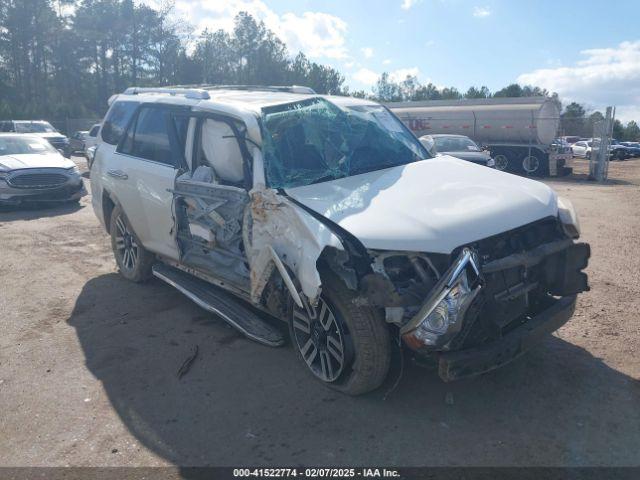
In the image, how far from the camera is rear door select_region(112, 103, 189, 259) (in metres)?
5.52

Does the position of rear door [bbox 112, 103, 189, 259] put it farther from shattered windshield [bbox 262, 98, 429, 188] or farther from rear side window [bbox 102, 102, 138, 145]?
shattered windshield [bbox 262, 98, 429, 188]

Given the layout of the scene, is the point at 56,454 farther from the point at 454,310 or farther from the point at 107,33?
the point at 107,33

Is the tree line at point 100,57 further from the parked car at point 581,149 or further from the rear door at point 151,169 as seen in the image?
the rear door at point 151,169

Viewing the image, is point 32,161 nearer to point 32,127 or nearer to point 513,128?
point 32,127

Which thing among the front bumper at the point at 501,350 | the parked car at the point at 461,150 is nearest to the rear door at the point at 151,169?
the front bumper at the point at 501,350

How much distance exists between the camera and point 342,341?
3.81m

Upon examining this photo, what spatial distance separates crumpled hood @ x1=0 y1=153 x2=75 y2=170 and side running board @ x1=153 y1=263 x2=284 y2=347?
728cm

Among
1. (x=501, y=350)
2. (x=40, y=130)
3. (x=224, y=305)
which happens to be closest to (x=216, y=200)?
(x=224, y=305)

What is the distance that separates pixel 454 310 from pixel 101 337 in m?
3.40

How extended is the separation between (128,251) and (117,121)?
5.10 ft

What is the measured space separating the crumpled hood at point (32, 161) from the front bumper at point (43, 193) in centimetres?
42

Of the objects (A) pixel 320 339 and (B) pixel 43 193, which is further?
(B) pixel 43 193

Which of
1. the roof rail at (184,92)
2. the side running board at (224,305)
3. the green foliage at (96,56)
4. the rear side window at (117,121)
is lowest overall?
the side running board at (224,305)

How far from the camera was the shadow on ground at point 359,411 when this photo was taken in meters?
3.36
